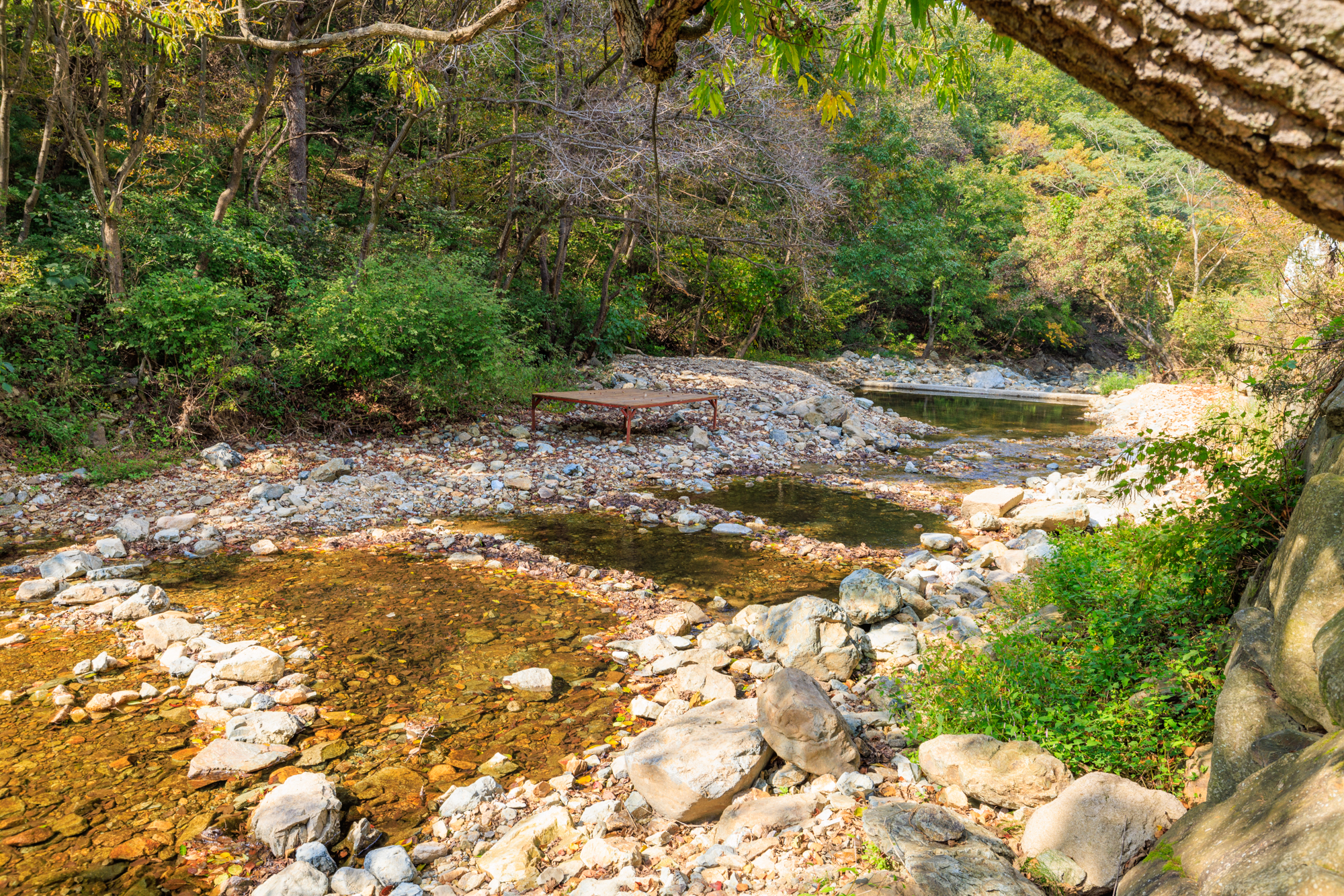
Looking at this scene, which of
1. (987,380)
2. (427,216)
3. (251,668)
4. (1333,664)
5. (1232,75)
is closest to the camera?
(1232,75)

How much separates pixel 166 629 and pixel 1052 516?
7.07m

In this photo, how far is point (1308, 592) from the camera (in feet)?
7.66

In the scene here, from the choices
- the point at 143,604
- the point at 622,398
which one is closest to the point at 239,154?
the point at 622,398

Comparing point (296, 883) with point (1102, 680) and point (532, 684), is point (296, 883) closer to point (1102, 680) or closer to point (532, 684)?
point (532, 684)

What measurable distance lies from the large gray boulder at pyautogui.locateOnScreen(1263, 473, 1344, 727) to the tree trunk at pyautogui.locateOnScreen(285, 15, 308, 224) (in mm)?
11073

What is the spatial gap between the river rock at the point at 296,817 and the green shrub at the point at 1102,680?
2432mm

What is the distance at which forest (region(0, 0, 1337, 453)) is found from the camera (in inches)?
279

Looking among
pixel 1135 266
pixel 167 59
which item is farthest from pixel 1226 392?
pixel 167 59

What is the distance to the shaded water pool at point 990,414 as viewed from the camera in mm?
14227

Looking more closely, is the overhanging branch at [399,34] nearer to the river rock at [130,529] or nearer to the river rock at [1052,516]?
the river rock at [130,529]

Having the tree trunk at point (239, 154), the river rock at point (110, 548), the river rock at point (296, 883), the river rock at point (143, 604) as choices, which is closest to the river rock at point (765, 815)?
the river rock at point (296, 883)

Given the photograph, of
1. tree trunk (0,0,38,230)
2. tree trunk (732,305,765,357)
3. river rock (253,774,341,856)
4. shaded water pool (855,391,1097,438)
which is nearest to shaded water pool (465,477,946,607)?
river rock (253,774,341,856)

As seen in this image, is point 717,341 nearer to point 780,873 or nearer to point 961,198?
point 961,198

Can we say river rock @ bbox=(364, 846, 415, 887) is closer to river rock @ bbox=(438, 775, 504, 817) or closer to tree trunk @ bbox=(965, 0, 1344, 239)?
river rock @ bbox=(438, 775, 504, 817)
